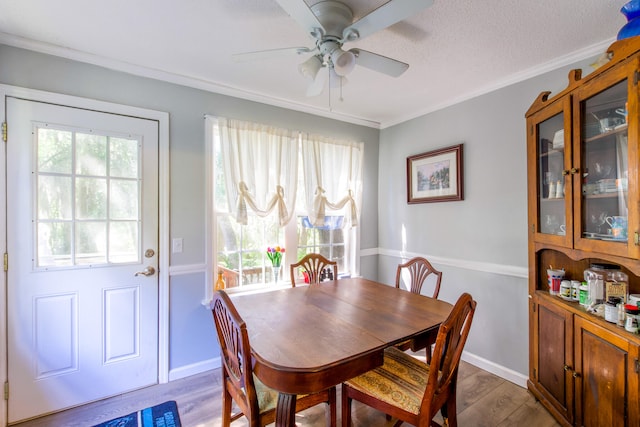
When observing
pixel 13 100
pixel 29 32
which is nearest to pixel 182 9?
pixel 29 32

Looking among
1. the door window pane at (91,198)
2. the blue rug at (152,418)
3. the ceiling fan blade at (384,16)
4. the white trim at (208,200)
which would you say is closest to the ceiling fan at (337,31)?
the ceiling fan blade at (384,16)

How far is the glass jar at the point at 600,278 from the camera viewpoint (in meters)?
1.60

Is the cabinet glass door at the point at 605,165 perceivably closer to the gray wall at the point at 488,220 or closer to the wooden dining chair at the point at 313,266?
the gray wall at the point at 488,220

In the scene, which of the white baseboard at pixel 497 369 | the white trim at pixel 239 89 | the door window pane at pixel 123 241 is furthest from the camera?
the white baseboard at pixel 497 369

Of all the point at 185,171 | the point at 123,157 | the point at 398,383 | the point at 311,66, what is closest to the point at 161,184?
the point at 185,171

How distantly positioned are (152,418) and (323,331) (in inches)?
57.3

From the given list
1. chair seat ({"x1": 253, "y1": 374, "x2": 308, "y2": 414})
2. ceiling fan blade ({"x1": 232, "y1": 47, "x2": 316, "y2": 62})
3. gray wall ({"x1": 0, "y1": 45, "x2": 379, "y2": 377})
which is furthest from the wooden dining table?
ceiling fan blade ({"x1": 232, "y1": 47, "x2": 316, "y2": 62})

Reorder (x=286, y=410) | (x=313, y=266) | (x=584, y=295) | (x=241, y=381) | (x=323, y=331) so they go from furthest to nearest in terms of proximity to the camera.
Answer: (x=313, y=266)
(x=584, y=295)
(x=323, y=331)
(x=241, y=381)
(x=286, y=410)

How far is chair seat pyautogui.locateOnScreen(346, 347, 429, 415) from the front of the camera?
1388 millimetres

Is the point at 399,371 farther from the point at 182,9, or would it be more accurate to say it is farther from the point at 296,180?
the point at 182,9

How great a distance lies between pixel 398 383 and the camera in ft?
4.88

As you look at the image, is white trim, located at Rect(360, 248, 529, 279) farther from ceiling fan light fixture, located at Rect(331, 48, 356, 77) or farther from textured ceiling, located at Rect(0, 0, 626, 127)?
ceiling fan light fixture, located at Rect(331, 48, 356, 77)

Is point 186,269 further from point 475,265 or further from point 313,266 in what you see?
point 475,265

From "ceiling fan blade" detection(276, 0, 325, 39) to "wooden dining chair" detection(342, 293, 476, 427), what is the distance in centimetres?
141
